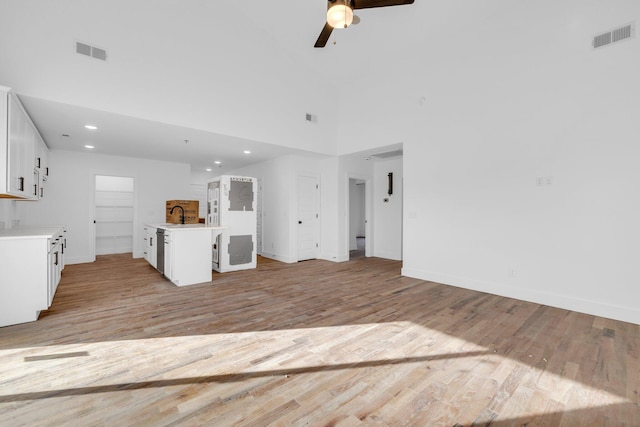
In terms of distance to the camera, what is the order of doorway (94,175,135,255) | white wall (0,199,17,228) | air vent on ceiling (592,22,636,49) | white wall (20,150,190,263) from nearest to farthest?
air vent on ceiling (592,22,636,49) < white wall (0,199,17,228) < white wall (20,150,190,263) < doorway (94,175,135,255)

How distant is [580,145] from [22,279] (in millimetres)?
6572

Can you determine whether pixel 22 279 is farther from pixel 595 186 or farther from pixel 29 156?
pixel 595 186

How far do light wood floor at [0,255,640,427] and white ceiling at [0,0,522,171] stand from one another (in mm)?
2630

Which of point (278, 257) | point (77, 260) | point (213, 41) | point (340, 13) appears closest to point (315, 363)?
point (340, 13)

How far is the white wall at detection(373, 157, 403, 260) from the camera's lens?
23.1 ft

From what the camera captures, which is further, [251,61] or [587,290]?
[251,61]

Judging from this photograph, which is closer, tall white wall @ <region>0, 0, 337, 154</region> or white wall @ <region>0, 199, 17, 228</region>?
tall white wall @ <region>0, 0, 337, 154</region>

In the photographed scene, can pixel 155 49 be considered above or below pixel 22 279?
above

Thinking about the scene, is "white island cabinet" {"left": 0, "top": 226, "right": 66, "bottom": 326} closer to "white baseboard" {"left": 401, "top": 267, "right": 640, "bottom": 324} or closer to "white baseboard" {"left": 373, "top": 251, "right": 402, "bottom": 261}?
"white baseboard" {"left": 401, "top": 267, "right": 640, "bottom": 324}

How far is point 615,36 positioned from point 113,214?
10.8 m

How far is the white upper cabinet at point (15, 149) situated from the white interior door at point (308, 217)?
4554mm

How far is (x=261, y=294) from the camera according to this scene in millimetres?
4051

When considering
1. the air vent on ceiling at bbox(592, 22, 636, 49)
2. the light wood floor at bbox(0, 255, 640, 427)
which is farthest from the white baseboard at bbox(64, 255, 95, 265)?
the air vent on ceiling at bbox(592, 22, 636, 49)

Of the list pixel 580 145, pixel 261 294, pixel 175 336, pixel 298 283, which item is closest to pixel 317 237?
pixel 298 283
